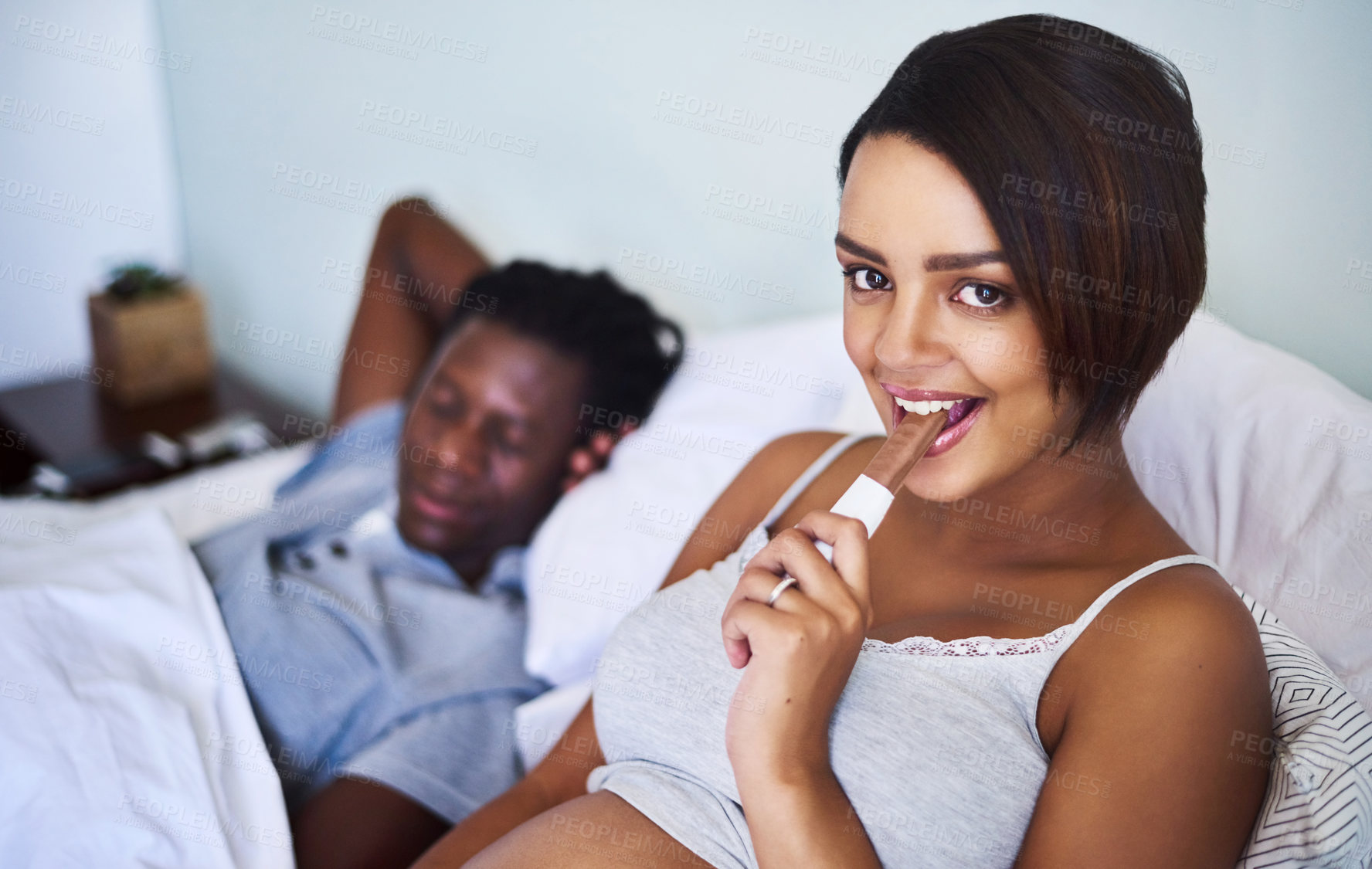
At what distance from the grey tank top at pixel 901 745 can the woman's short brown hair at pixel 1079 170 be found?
0.66 feet

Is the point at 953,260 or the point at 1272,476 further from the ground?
the point at 953,260

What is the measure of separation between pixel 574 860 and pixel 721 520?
379mm

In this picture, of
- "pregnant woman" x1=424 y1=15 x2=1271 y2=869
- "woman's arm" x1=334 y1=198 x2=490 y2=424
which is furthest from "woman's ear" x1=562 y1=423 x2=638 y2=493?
"pregnant woman" x1=424 y1=15 x2=1271 y2=869

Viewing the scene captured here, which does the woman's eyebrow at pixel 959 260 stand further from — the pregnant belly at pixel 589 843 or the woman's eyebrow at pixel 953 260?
the pregnant belly at pixel 589 843

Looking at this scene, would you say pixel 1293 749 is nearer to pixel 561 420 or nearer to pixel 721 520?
pixel 721 520

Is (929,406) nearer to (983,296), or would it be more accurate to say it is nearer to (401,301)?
(983,296)

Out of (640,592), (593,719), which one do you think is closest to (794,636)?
(593,719)

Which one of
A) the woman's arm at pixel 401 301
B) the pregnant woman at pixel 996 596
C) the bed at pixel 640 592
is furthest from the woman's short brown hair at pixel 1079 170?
the woman's arm at pixel 401 301

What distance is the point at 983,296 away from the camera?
738 millimetres

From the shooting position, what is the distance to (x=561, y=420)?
1.52 m

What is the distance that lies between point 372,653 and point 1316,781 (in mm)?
1018

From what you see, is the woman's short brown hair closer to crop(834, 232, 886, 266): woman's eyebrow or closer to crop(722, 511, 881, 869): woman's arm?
crop(834, 232, 886, 266): woman's eyebrow

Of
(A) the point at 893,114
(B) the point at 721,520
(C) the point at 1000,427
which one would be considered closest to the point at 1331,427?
(C) the point at 1000,427

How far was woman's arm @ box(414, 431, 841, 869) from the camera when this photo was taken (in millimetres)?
986
